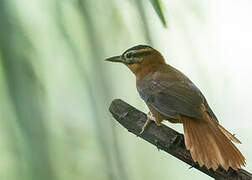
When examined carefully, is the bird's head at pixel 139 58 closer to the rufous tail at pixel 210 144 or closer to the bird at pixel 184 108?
the bird at pixel 184 108

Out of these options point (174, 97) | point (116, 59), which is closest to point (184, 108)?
point (174, 97)

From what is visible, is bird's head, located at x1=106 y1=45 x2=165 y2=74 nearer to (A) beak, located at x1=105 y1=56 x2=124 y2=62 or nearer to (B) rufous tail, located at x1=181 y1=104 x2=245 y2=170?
(A) beak, located at x1=105 y1=56 x2=124 y2=62

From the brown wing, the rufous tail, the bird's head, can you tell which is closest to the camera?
the rufous tail

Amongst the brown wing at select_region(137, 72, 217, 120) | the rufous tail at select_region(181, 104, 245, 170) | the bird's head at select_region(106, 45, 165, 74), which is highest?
the bird's head at select_region(106, 45, 165, 74)

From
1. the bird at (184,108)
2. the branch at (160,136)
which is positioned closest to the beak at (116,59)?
the bird at (184,108)

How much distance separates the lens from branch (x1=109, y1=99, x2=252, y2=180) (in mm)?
701

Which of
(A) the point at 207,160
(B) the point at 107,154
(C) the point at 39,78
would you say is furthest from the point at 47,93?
(A) the point at 207,160

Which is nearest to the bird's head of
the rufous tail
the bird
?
the bird

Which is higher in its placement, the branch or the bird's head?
the bird's head

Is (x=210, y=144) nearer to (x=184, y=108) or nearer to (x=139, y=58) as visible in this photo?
(x=184, y=108)

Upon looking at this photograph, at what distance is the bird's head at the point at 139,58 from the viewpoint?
3.05 ft

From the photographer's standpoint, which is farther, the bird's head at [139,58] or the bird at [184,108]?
the bird's head at [139,58]

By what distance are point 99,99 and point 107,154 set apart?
95 mm

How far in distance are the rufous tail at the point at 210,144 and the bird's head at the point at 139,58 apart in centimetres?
17
